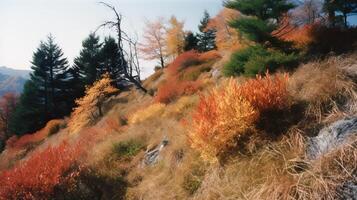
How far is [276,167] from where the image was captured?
14.7 feet

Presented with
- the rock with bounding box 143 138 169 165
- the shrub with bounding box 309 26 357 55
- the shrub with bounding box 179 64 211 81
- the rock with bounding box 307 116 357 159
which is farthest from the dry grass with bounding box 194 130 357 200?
the shrub with bounding box 179 64 211 81

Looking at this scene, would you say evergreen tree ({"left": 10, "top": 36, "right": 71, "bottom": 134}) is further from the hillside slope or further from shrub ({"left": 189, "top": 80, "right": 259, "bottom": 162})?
shrub ({"left": 189, "top": 80, "right": 259, "bottom": 162})

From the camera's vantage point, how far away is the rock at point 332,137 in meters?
4.14

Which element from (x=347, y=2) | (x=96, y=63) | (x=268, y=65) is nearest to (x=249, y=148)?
(x=268, y=65)

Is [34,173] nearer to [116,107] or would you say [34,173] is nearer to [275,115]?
[275,115]

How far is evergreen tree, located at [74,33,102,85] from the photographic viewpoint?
3334 centimetres

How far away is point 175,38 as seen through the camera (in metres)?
34.5

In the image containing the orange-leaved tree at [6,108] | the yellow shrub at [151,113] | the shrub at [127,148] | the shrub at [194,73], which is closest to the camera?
the shrub at [127,148]

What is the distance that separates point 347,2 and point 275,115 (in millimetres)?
8445

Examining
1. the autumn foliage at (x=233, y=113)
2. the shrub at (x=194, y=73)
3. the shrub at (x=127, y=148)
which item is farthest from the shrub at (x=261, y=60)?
the shrub at (x=194, y=73)

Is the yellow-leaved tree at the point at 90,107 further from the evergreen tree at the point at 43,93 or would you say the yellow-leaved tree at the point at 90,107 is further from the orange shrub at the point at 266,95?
the orange shrub at the point at 266,95

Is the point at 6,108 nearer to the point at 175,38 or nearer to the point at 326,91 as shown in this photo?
the point at 175,38

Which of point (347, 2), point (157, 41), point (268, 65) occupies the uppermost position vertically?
point (157, 41)

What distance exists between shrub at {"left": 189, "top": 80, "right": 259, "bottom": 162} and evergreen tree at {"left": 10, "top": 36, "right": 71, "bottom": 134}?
3098 cm
